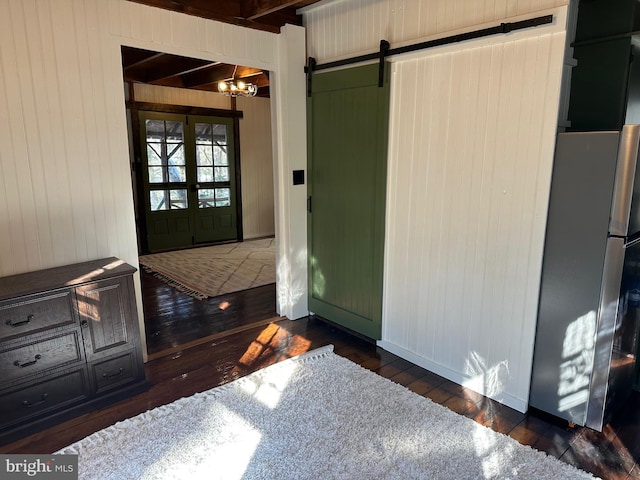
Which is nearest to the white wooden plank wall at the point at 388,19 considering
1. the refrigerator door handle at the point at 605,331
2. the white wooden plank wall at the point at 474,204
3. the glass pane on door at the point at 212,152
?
Answer: the white wooden plank wall at the point at 474,204

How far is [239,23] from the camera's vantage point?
10.4 ft

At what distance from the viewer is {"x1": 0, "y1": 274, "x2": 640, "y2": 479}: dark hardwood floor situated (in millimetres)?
2146

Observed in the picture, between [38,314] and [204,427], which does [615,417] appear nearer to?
[204,427]

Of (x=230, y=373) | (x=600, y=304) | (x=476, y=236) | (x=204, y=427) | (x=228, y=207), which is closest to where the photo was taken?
(x=600, y=304)

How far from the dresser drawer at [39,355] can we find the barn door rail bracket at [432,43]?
2.46 m

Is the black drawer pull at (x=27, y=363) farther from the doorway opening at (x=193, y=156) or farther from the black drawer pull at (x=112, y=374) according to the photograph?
the doorway opening at (x=193, y=156)

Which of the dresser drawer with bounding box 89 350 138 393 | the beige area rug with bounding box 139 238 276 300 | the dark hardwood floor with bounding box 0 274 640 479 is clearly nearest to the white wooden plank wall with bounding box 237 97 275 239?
the beige area rug with bounding box 139 238 276 300

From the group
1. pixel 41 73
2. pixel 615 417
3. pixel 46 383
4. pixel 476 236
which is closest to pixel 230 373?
pixel 46 383

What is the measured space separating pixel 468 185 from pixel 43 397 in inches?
105

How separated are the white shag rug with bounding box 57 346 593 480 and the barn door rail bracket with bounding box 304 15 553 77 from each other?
82.6 inches

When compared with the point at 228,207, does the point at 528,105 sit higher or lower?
higher

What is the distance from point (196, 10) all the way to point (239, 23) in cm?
35

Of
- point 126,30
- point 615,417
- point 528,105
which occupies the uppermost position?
point 126,30

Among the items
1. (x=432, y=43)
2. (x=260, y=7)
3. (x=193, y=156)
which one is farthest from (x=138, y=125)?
(x=432, y=43)
